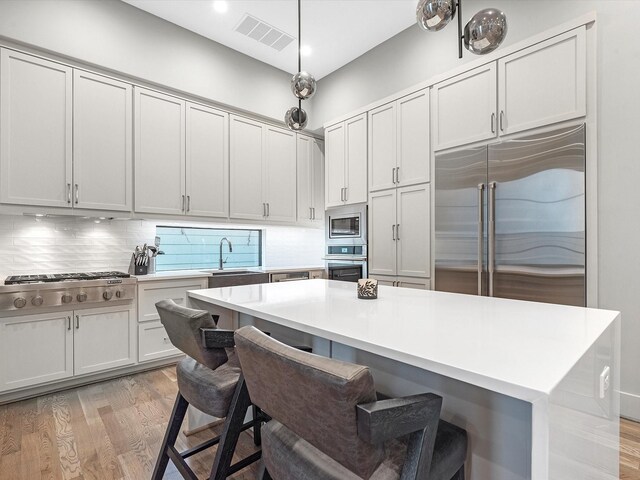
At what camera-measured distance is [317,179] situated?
15.8 feet

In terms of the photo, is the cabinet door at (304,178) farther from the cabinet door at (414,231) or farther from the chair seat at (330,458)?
the chair seat at (330,458)

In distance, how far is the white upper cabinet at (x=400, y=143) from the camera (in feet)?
11.0

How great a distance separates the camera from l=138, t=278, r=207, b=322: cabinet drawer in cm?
313

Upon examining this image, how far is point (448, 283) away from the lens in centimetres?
307

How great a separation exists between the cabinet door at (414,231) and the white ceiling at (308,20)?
1.69 meters

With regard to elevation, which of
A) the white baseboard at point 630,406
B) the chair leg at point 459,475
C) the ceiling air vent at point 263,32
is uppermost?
the ceiling air vent at point 263,32

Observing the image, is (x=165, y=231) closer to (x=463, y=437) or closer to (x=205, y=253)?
(x=205, y=253)

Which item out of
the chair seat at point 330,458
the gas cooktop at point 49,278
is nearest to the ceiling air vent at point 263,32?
the gas cooktop at point 49,278

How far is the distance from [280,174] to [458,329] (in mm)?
3613

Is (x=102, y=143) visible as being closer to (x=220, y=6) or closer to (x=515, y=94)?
(x=220, y=6)

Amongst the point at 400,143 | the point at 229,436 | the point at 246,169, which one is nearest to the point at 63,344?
the point at 229,436

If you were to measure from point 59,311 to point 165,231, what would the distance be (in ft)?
4.49

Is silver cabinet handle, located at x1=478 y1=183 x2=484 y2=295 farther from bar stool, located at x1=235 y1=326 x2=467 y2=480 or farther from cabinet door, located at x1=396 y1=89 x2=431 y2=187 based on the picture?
bar stool, located at x1=235 y1=326 x2=467 y2=480

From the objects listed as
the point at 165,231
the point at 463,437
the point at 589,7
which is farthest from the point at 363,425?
the point at 165,231
